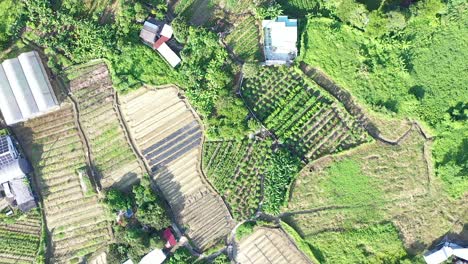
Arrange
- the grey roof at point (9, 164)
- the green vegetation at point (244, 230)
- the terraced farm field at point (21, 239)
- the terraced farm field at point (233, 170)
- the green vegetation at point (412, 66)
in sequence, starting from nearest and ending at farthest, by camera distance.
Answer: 1. the grey roof at point (9, 164)
2. the terraced farm field at point (21, 239)
3. the green vegetation at point (244, 230)
4. the green vegetation at point (412, 66)
5. the terraced farm field at point (233, 170)

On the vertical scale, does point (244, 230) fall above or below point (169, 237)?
below

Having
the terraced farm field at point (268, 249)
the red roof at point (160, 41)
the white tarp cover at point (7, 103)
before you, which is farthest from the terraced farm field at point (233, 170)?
the white tarp cover at point (7, 103)

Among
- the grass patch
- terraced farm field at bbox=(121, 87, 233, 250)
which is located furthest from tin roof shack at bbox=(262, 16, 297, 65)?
the grass patch

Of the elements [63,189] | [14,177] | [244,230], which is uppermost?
[14,177]

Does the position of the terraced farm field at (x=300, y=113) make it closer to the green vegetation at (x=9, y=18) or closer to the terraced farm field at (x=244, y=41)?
the terraced farm field at (x=244, y=41)

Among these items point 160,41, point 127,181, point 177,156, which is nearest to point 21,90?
point 127,181

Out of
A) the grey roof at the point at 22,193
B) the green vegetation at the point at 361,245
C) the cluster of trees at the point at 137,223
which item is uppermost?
the grey roof at the point at 22,193

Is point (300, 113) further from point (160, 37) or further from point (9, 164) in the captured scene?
point (9, 164)

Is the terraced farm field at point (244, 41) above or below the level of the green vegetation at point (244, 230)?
above
